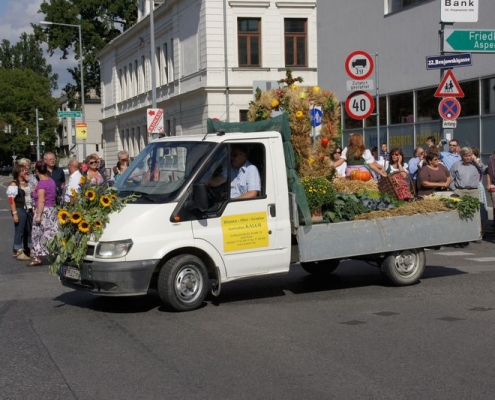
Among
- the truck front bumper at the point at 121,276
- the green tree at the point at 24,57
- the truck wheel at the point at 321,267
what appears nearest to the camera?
the truck front bumper at the point at 121,276

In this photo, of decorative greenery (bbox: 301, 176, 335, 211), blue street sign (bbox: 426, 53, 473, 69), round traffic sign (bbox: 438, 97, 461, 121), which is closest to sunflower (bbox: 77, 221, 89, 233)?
decorative greenery (bbox: 301, 176, 335, 211)

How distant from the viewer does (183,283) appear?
31.9ft

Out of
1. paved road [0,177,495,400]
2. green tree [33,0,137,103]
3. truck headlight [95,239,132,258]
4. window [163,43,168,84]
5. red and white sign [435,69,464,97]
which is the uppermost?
green tree [33,0,137,103]

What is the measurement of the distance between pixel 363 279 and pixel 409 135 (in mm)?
18511

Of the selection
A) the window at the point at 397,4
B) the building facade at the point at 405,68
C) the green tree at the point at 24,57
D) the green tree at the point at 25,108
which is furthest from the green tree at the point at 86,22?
the green tree at the point at 24,57

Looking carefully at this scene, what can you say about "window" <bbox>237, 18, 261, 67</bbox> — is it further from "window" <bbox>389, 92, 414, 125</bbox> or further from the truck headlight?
the truck headlight

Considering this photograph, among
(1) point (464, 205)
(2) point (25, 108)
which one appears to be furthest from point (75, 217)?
(2) point (25, 108)

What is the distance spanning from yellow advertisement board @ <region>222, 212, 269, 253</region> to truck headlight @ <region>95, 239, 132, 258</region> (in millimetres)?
1162

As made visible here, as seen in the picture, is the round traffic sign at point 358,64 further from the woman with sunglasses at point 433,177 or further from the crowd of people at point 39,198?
the crowd of people at point 39,198

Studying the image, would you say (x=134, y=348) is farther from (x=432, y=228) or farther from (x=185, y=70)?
(x=185, y=70)

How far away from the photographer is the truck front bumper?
9.39 m

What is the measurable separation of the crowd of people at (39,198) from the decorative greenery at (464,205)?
18.6ft

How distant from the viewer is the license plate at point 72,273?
9742 mm

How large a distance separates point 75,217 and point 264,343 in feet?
9.35
